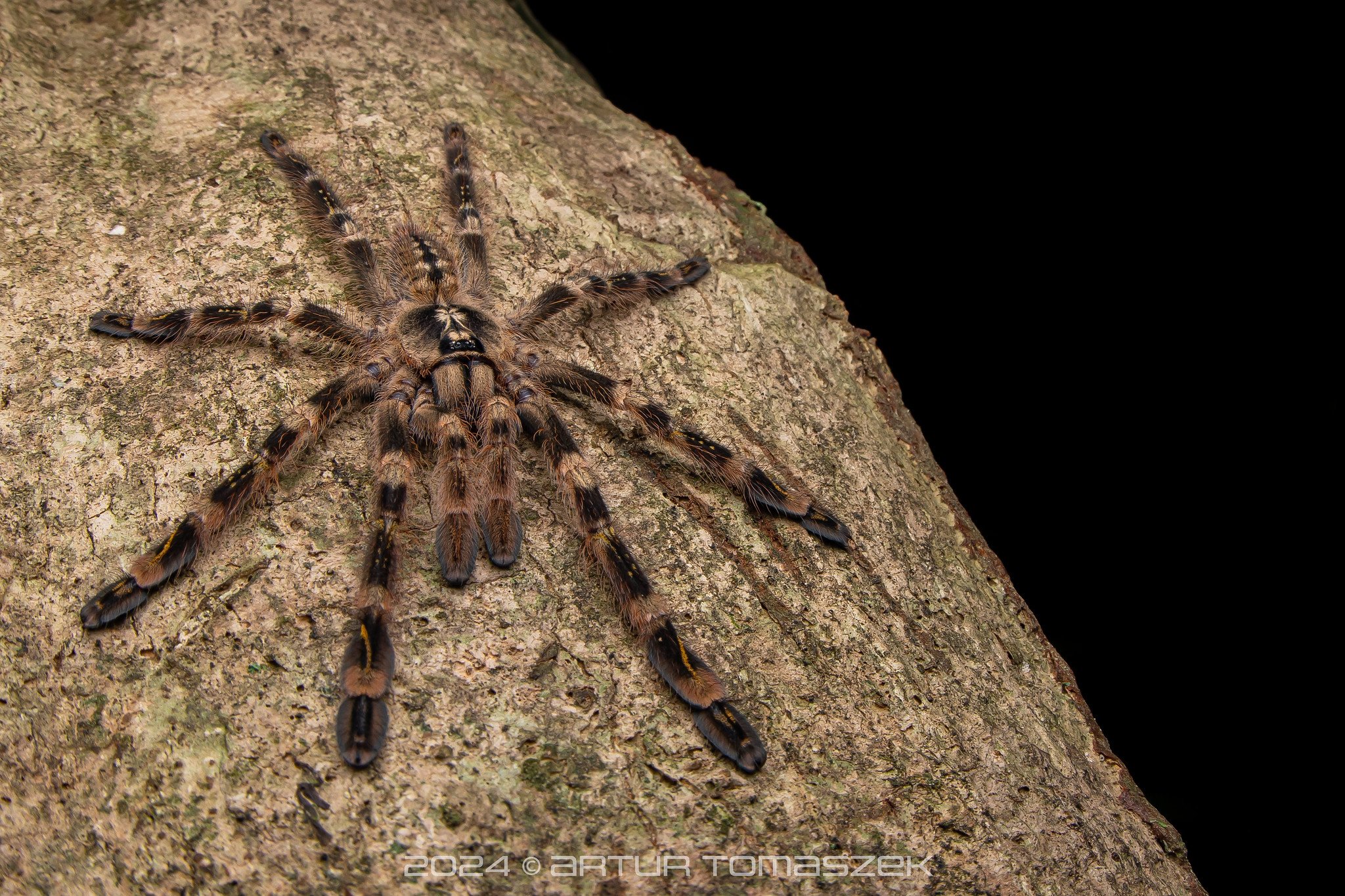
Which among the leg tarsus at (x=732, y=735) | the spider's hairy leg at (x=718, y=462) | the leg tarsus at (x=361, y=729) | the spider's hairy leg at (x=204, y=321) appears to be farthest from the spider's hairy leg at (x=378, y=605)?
the leg tarsus at (x=732, y=735)

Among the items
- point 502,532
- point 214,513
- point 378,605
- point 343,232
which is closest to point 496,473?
point 502,532

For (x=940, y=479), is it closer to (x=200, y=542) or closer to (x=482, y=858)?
(x=482, y=858)

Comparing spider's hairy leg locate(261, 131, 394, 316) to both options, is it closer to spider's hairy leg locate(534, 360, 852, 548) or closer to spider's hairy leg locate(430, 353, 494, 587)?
spider's hairy leg locate(430, 353, 494, 587)

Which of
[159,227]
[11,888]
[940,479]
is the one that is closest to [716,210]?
[940,479]

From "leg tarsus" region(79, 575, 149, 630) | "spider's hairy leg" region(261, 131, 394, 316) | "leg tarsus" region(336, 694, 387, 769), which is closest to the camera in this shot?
"leg tarsus" region(336, 694, 387, 769)

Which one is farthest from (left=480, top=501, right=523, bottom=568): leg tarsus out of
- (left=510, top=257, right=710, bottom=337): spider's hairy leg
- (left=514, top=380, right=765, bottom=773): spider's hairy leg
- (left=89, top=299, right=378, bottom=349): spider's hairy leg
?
(left=89, top=299, right=378, bottom=349): spider's hairy leg

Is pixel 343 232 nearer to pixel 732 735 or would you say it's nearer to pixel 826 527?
pixel 826 527
